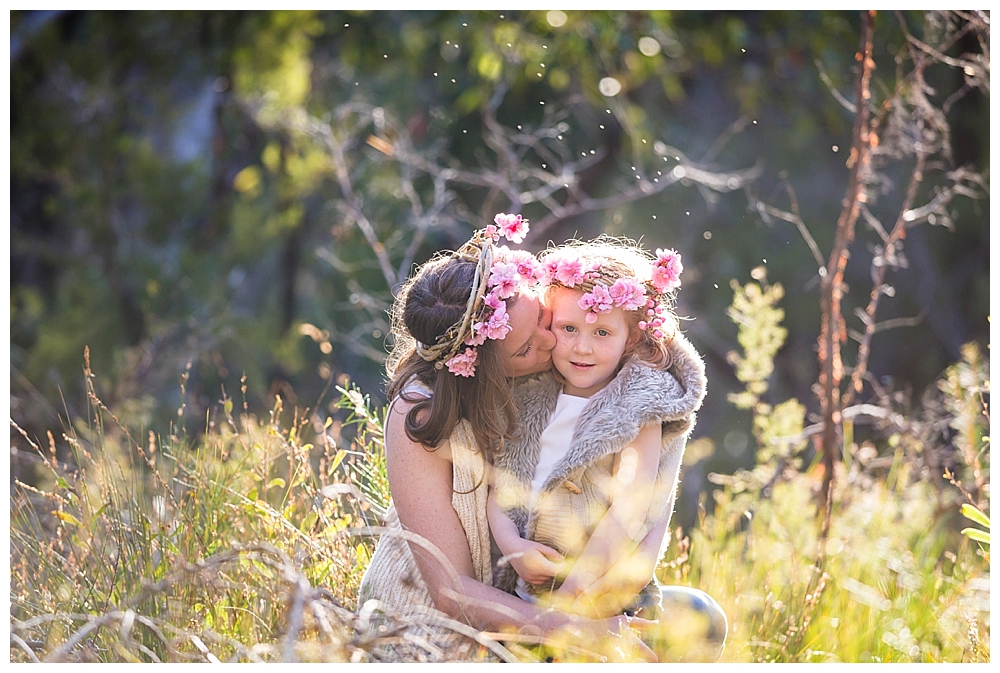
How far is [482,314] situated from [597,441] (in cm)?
42

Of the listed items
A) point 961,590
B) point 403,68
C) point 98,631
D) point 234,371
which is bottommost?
point 234,371

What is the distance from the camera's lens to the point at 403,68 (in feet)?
29.7

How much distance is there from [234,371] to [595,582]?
7.12 metres

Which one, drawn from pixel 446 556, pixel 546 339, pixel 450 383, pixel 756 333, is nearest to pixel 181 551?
pixel 446 556

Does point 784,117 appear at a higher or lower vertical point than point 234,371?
higher

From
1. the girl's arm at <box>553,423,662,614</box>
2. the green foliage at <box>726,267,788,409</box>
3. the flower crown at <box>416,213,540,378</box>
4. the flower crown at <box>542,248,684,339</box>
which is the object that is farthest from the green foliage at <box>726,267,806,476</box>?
the flower crown at <box>416,213,540,378</box>

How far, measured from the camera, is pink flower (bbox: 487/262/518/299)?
2330 mm

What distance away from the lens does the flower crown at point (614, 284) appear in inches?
93.1

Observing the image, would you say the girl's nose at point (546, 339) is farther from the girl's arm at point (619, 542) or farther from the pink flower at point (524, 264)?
the girl's arm at point (619, 542)

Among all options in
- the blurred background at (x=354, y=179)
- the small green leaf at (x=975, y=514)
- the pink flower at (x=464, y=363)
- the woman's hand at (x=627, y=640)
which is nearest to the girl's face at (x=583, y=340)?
the pink flower at (x=464, y=363)

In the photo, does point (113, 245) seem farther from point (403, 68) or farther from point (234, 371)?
point (403, 68)

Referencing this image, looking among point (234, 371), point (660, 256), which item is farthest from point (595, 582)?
point (234, 371)

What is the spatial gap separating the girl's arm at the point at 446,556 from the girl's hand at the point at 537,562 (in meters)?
0.07
